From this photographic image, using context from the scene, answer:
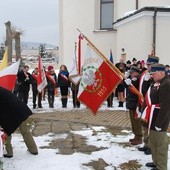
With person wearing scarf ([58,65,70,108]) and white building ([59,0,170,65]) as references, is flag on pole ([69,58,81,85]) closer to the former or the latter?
person wearing scarf ([58,65,70,108])

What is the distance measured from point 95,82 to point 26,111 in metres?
2.45

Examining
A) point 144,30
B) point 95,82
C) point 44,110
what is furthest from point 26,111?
point 144,30

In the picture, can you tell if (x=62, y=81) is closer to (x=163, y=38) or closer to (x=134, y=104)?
(x=163, y=38)

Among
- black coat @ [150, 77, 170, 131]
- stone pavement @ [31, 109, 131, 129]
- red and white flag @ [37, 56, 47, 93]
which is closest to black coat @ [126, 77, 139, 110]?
black coat @ [150, 77, 170, 131]

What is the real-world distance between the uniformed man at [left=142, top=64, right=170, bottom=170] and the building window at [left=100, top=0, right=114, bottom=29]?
60.6 ft

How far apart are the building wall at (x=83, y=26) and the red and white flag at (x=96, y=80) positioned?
14.6 metres

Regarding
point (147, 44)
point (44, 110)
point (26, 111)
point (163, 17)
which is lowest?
point (44, 110)

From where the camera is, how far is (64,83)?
15.9m

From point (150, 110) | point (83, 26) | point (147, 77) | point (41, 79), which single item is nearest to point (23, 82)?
point (41, 79)

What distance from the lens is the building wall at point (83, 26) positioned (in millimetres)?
24672

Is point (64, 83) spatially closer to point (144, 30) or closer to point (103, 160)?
point (144, 30)

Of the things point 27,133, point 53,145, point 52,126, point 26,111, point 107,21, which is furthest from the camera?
point 107,21

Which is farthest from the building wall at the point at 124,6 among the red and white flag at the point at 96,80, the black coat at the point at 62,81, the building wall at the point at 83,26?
the red and white flag at the point at 96,80

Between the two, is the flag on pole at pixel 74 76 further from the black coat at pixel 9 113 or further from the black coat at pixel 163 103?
the black coat at pixel 163 103
